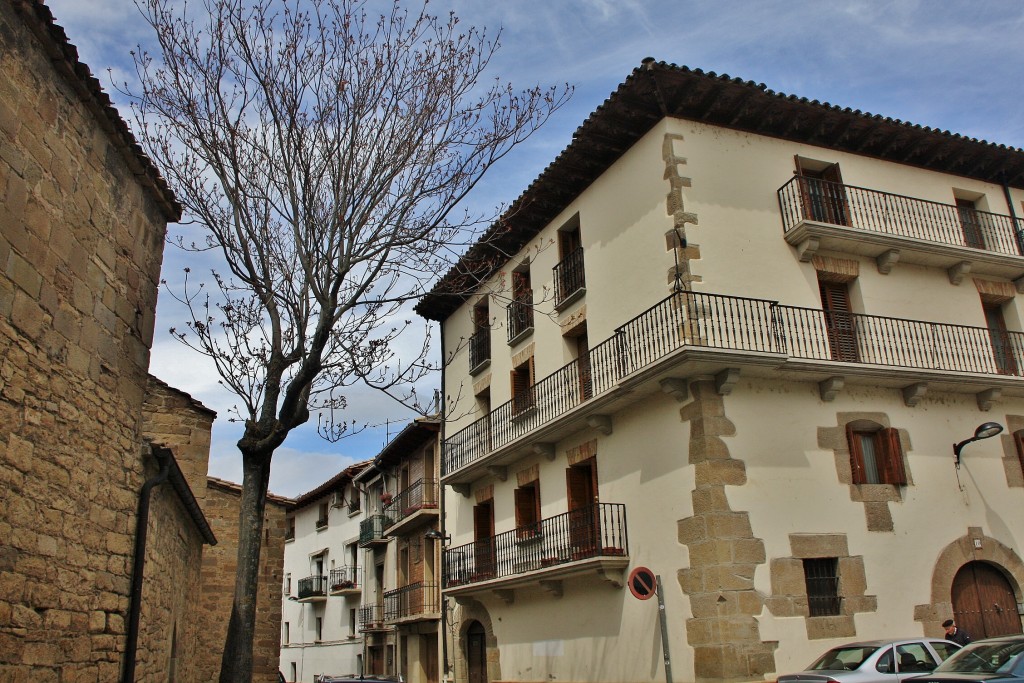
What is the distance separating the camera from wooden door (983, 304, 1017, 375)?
51.7 ft

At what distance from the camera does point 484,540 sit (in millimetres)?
18312

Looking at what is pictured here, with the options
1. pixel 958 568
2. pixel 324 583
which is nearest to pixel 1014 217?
pixel 958 568

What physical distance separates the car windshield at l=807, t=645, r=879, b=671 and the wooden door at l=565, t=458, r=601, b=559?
400 cm

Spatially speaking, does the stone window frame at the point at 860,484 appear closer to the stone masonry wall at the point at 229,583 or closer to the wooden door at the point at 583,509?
the wooden door at the point at 583,509

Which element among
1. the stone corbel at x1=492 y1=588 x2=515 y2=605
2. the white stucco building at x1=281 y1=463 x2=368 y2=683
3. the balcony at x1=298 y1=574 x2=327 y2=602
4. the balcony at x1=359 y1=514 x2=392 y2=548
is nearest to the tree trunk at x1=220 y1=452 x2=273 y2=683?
the stone corbel at x1=492 y1=588 x2=515 y2=605

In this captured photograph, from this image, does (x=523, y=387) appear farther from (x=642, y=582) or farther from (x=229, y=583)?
(x=642, y=582)

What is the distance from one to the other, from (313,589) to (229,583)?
19390mm

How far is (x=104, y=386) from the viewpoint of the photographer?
772 centimetres

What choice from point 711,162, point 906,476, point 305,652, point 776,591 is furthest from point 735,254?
point 305,652

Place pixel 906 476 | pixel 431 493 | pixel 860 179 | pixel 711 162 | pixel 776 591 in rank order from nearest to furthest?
pixel 776 591 → pixel 906 476 → pixel 711 162 → pixel 860 179 → pixel 431 493

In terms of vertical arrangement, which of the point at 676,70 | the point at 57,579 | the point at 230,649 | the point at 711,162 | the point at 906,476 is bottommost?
the point at 230,649

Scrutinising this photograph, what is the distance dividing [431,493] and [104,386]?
57.2 ft

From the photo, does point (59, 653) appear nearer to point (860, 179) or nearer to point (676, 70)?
point (676, 70)

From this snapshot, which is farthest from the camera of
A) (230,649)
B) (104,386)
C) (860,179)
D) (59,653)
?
(860,179)
